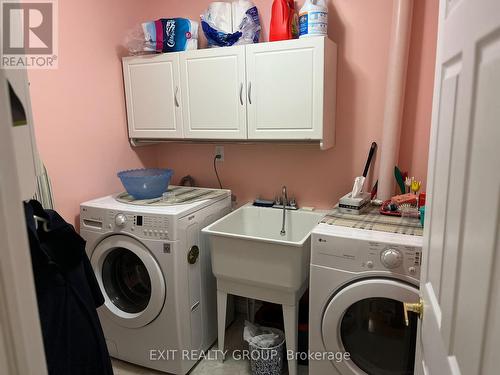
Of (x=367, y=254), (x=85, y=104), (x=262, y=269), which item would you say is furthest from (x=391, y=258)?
(x=85, y=104)

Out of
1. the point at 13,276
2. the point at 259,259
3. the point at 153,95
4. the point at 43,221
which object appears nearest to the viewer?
the point at 13,276

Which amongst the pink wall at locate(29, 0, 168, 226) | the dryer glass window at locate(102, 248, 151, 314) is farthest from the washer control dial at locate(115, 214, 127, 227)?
the pink wall at locate(29, 0, 168, 226)

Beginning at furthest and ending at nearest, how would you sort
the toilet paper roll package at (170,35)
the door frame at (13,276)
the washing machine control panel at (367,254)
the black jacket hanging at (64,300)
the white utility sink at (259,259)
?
the toilet paper roll package at (170,35)
the white utility sink at (259,259)
the washing machine control panel at (367,254)
the black jacket hanging at (64,300)
the door frame at (13,276)

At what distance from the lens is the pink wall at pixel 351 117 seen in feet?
6.73

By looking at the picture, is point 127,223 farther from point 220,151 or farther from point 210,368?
point 210,368

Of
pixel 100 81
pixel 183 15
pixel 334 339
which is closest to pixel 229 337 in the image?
pixel 334 339

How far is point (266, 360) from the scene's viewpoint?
80.5 inches

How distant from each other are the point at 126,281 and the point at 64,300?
986 millimetres

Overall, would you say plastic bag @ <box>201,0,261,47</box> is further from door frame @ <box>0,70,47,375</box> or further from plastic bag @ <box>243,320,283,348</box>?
door frame @ <box>0,70,47,375</box>

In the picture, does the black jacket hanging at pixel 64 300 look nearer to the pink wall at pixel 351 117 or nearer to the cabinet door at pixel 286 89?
the cabinet door at pixel 286 89

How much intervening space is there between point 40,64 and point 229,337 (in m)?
2.08

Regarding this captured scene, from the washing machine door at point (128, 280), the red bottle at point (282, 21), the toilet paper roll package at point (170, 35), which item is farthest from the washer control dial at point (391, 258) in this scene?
the toilet paper roll package at point (170, 35)

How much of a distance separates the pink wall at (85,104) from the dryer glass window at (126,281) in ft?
1.23

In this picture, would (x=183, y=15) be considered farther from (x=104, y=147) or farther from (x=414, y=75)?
(x=414, y=75)
